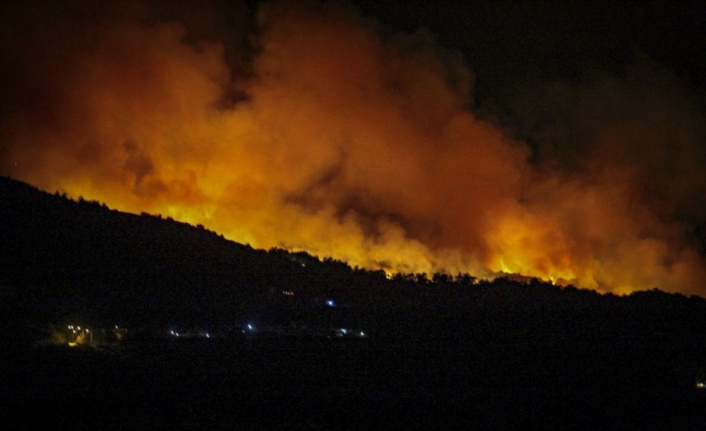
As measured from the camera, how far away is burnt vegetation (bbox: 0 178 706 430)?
481 inches

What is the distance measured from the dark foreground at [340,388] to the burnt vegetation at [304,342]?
2.0 inches

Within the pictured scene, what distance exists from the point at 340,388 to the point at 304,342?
3.51 m

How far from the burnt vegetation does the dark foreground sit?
51 mm

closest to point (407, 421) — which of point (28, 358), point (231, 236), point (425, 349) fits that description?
point (425, 349)

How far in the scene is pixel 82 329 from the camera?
15461mm

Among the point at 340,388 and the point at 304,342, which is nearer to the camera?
the point at 340,388

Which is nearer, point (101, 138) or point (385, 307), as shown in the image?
point (385, 307)

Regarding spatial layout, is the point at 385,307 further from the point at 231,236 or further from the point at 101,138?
the point at 101,138

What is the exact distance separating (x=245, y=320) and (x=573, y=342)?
26.9 ft

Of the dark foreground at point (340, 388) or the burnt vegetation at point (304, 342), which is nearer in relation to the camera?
the dark foreground at point (340, 388)

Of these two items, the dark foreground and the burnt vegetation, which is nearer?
the dark foreground

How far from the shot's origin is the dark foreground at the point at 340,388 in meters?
11.5

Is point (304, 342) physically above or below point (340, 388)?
above

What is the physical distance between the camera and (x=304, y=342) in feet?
55.5
